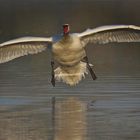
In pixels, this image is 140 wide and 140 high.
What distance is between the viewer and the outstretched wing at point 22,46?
2125 centimetres

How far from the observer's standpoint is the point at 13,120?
16.4 meters

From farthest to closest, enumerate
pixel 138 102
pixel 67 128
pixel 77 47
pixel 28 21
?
pixel 28 21 → pixel 77 47 → pixel 138 102 → pixel 67 128

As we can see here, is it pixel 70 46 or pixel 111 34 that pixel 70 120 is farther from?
pixel 111 34

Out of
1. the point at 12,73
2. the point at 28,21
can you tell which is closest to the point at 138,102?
the point at 12,73

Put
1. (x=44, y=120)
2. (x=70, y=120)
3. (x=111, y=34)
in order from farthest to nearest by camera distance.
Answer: (x=111, y=34), (x=44, y=120), (x=70, y=120)

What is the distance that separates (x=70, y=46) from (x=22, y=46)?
4.28 feet

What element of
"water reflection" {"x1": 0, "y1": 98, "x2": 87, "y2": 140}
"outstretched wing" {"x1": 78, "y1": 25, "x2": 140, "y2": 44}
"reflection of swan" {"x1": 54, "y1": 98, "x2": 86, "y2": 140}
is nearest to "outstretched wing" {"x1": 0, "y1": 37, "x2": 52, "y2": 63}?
"outstretched wing" {"x1": 78, "y1": 25, "x2": 140, "y2": 44}

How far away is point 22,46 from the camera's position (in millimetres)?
21578

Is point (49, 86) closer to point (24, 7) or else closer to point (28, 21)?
point (28, 21)

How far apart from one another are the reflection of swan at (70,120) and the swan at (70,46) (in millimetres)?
1776

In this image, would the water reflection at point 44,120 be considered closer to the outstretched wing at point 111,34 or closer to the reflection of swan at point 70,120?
the reflection of swan at point 70,120

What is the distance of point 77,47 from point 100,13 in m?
35.0

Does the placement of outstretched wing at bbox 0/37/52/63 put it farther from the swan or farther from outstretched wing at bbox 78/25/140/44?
outstretched wing at bbox 78/25/140/44

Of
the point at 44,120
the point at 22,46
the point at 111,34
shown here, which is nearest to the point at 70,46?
the point at 111,34
